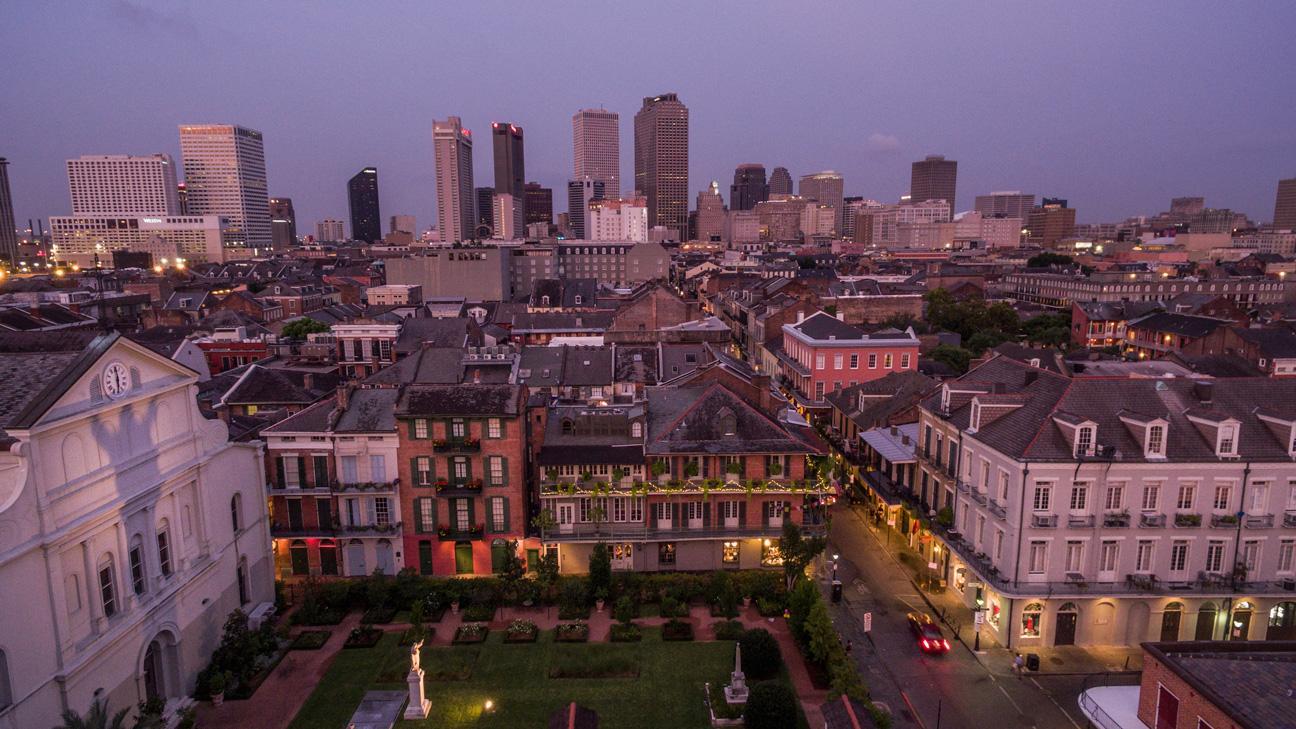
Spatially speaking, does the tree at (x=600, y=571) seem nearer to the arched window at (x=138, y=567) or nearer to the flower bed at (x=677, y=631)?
the flower bed at (x=677, y=631)

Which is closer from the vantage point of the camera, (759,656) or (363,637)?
(759,656)

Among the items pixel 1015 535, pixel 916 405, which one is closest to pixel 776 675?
pixel 1015 535

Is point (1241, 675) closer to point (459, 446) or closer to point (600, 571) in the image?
point (600, 571)

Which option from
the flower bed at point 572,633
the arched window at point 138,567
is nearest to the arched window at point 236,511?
the arched window at point 138,567

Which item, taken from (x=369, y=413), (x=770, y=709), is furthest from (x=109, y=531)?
(x=770, y=709)

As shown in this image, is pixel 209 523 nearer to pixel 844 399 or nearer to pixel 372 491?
pixel 372 491

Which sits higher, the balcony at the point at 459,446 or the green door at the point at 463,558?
the balcony at the point at 459,446

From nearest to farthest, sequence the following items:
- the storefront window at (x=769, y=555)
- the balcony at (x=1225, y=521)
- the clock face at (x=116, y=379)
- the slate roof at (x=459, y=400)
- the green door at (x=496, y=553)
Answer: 1. the clock face at (x=116, y=379)
2. the balcony at (x=1225, y=521)
3. the slate roof at (x=459, y=400)
4. the green door at (x=496, y=553)
5. the storefront window at (x=769, y=555)
